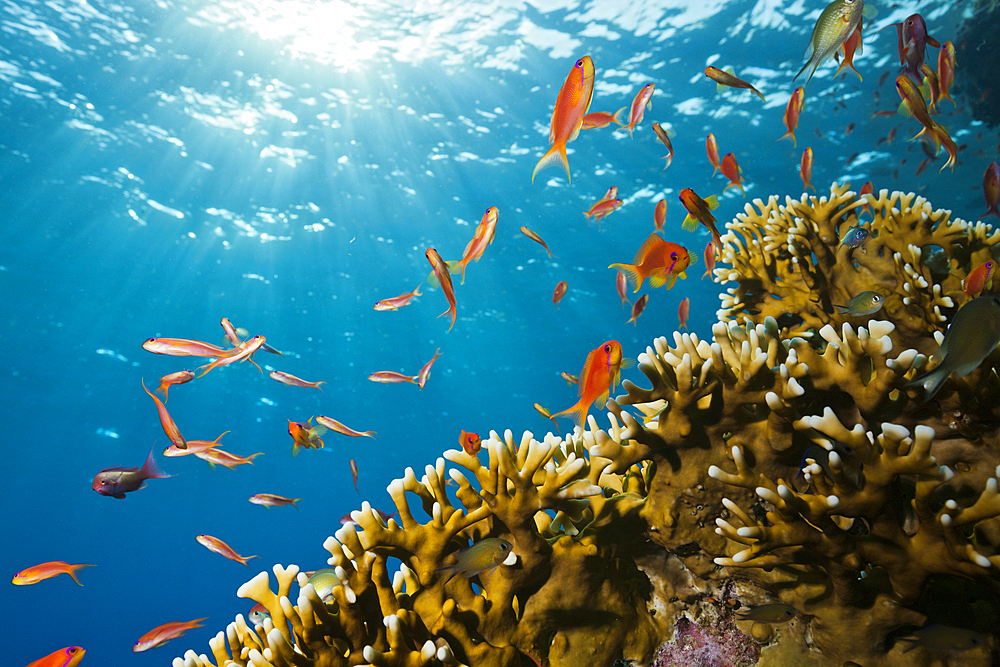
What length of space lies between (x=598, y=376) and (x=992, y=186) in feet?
13.1

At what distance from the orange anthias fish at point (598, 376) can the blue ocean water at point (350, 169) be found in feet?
29.4

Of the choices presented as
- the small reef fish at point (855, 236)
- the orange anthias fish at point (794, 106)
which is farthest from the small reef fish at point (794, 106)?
the small reef fish at point (855, 236)

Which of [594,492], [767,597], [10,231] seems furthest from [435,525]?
[10,231]

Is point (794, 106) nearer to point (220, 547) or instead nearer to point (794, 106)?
point (794, 106)

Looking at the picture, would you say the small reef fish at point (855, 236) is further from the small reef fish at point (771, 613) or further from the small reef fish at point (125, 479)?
the small reef fish at point (125, 479)

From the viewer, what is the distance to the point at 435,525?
198cm

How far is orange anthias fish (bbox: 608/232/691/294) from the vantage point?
115 inches

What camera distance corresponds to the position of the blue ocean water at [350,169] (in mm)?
11398

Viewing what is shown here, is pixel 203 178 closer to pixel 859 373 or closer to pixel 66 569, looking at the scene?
pixel 66 569

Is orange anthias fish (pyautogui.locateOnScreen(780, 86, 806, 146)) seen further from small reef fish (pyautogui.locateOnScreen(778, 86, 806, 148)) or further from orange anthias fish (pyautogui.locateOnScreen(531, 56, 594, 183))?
orange anthias fish (pyautogui.locateOnScreen(531, 56, 594, 183))

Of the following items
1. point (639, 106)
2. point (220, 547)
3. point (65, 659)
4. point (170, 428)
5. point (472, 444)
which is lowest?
point (220, 547)

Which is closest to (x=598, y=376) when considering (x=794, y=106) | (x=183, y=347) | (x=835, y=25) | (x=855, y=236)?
(x=835, y=25)

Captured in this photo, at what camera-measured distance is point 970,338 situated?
1.37 metres

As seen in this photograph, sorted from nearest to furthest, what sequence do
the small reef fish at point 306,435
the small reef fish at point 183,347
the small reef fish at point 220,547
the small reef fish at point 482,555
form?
1. the small reef fish at point 482,555
2. the small reef fish at point 183,347
3. the small reef fish at point 220,547
4. the small reef fish at point 306,435
